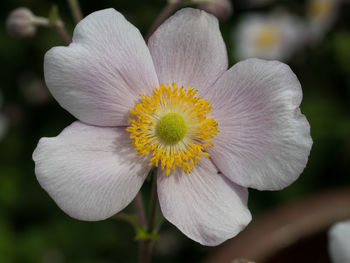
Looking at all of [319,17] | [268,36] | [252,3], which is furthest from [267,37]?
[319,17]

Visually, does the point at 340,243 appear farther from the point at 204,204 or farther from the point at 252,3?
the point at 252,3

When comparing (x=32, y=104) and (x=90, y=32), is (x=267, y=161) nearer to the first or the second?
(x=90, y=32)

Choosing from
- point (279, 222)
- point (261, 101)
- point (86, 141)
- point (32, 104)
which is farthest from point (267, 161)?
point (32, 104)

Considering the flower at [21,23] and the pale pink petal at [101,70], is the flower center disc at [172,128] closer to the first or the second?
the pale pink petal at [101,70]

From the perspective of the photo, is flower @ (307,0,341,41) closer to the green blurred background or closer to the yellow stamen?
the green blurred background

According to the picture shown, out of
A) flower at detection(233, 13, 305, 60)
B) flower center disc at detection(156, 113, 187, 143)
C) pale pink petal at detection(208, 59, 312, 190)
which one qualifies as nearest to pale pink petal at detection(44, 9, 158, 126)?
flower center disc at detection(156, 113, 187, 143)
